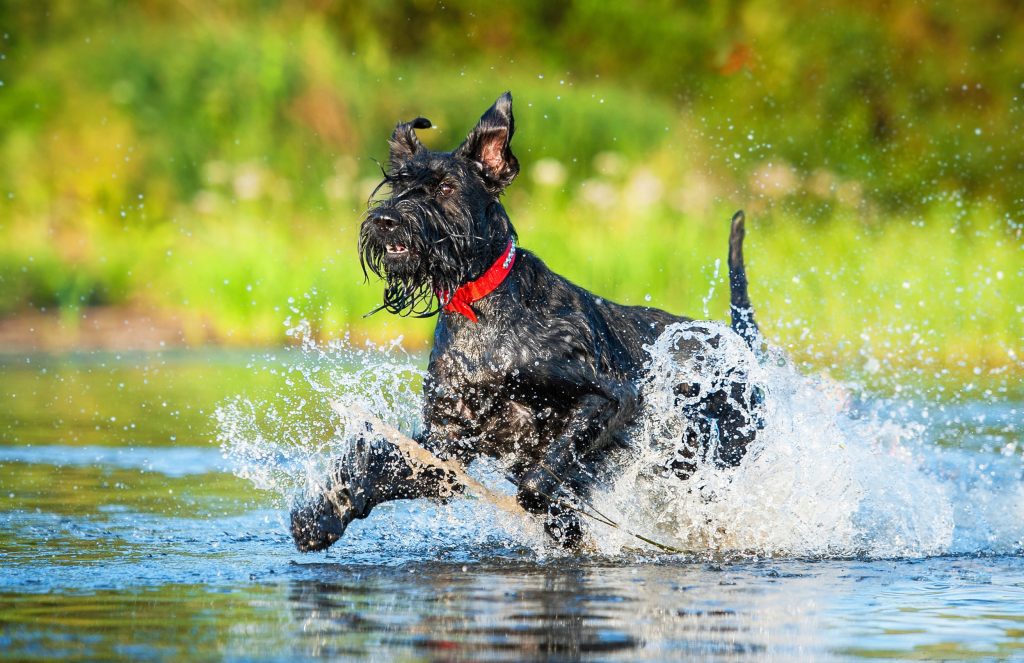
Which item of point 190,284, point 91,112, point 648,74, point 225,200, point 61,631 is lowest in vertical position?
point 61,631

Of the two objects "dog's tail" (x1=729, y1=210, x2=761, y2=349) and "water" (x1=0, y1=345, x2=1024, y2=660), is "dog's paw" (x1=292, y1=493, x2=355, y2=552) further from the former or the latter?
"dog's tail" (x1=729, y1=210, x2=761, y2=349)

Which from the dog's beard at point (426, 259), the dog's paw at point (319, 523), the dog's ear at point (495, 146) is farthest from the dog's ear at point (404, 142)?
the dog's paw at point (319, 523)

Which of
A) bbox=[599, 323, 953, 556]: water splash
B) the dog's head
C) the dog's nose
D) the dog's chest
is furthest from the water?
the dog's nose

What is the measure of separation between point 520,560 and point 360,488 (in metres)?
0.71

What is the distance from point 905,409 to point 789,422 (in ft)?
14.4

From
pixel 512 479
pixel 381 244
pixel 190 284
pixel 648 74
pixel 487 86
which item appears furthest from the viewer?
pixel 648 74

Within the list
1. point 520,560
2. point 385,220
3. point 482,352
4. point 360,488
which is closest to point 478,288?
point 482,352

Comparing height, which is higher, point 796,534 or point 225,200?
point 225,200

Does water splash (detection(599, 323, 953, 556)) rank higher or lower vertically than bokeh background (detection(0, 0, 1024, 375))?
lower

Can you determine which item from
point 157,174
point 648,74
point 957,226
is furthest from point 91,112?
point 957,226

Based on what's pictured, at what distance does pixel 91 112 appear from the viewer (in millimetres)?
19531

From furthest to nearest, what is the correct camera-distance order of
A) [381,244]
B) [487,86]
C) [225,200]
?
1. [487,86]
2. [225,200]
3. [381,244]

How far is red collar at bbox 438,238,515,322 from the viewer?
6.44 m

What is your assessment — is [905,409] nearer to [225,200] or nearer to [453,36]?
[225,200]
